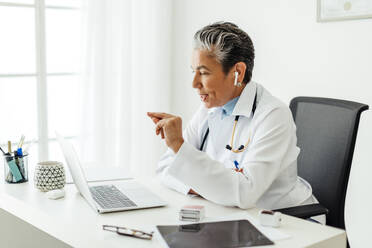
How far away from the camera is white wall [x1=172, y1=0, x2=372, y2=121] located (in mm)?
2705

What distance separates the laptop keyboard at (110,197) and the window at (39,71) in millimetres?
1540

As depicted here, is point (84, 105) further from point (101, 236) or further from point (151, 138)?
point (101, 236)

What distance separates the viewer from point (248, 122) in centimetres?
191

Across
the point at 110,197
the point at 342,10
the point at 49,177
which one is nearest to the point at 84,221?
the point at 110,197

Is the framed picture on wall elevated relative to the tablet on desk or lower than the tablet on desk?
elevated

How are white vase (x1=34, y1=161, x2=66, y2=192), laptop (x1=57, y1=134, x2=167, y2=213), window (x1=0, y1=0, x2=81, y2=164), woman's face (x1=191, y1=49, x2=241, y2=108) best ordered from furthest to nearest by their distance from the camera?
window (x1=0, y1=0, x2=81, y2=164) → woman's face (x1=191, y1=49, x2=241, y2=108) → white vase (x1=34, y1=161, x2=66, y2=192) → laptop (x1=57, y1=134, x2=167, y2=213)

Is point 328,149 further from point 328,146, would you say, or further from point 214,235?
point 214,235

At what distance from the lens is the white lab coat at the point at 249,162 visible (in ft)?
5.37

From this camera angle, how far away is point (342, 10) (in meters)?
2.74

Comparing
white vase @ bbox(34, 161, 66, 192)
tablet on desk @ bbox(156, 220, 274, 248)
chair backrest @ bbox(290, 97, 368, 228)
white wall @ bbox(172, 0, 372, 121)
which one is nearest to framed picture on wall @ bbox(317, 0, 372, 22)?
white wall @ bbox(172, 0, 372, 121)

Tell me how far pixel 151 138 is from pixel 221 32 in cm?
195

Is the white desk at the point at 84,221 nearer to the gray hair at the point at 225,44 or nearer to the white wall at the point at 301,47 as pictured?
the gray hair at the point at 225,44

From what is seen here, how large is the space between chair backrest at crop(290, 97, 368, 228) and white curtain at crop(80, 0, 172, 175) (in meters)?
1.63

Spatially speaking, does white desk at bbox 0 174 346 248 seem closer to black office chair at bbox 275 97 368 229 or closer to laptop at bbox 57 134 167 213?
laptop at bbox 57 134 167 213
